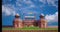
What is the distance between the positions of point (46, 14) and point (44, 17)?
2.7 inches

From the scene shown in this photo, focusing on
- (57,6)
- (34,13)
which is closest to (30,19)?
(34,13)

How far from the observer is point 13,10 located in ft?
20.7

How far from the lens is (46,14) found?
6324 millimetres

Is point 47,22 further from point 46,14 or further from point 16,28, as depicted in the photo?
point 16,28

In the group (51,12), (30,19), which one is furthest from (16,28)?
(51,12)

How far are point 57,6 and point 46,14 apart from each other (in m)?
0.25

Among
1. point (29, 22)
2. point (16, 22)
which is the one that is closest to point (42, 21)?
point (29, 22)

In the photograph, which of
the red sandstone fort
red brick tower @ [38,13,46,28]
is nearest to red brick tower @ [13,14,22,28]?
the red sandstone fort

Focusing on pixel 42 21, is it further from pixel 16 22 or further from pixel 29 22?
pixel 16 22

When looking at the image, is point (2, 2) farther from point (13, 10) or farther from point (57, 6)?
point (57, 6)

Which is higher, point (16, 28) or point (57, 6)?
point (57, 6)

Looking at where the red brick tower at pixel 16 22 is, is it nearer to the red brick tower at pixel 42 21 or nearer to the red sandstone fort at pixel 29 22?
the red sandstone fort at pixel 29 22

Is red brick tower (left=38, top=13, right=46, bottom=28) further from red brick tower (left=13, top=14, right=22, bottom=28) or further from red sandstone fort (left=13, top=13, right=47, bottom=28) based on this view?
red brick tower (left=13, top=14, right=22, bottom=28)

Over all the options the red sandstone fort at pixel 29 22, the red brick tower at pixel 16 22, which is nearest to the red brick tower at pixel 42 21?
the red sandstone fort at pixel 29 22
